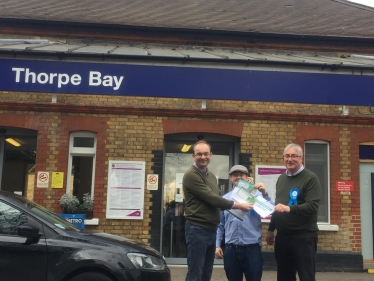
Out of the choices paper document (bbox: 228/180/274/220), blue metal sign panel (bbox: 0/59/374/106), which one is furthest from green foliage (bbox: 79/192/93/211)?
blue metal sign panel (bbox: 0/59/374/106)

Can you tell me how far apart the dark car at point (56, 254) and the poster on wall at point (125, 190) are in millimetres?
4619

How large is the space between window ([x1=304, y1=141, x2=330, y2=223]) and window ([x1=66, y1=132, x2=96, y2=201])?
4750 millimetres

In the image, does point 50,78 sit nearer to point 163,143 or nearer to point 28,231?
point 28,231

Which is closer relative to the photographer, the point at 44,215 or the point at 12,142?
the point at 44,215

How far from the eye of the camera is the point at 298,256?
4.49 metres

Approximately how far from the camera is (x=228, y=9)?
42.0 ft

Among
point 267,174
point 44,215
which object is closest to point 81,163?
point 267,174

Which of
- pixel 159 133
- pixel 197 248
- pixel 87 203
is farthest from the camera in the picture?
pixel 159 133

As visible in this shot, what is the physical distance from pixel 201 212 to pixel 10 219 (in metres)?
2.04

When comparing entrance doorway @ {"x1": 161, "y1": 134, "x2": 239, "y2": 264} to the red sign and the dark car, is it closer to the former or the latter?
the red sign

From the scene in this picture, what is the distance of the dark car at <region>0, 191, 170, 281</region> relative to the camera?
454cm

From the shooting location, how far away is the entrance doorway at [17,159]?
990 centimetres

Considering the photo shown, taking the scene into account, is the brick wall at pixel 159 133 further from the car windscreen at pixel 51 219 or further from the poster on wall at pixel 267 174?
the car windscreen at pixel 51 219

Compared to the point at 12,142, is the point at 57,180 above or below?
below
